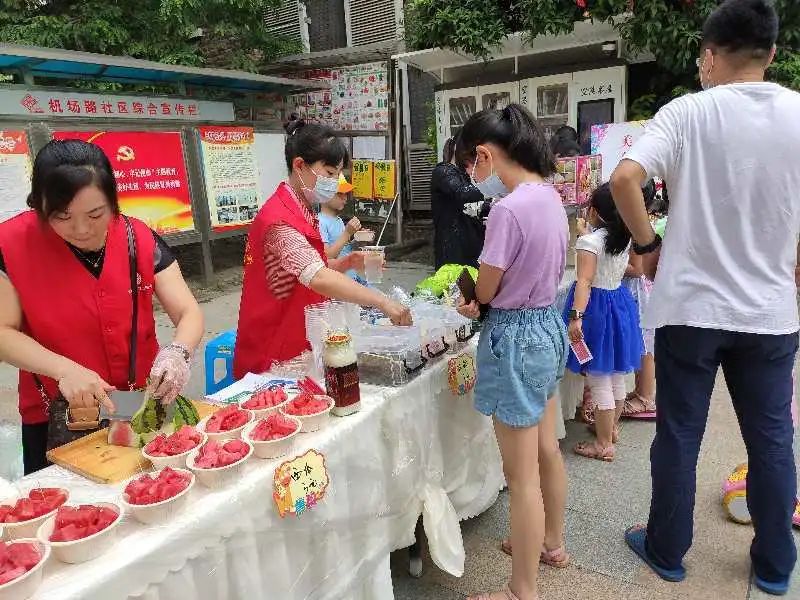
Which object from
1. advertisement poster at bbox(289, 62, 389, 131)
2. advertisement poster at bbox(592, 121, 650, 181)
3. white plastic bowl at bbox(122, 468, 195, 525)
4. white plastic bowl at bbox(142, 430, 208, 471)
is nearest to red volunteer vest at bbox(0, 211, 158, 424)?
white plastic bowl at bbox(142, 430, 208, 471)

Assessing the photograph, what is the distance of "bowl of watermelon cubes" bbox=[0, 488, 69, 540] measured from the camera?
4.06 ft

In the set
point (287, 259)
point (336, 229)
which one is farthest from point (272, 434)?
point (336, 229)

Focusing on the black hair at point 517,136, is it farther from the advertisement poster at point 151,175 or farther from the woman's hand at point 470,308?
the advertisement poster at point 151,175

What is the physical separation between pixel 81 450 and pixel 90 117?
5.90 m

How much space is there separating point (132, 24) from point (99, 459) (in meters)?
9.32

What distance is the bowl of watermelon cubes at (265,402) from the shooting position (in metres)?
1.76

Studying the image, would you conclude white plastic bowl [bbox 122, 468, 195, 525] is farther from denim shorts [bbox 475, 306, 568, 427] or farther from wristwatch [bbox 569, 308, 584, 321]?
wristwatch [bbox 569, 308, 584, 321]

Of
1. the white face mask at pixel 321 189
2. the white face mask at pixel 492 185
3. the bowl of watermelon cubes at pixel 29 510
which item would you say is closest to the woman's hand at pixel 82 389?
the bowl of watermelon cubes at pixel 29 510

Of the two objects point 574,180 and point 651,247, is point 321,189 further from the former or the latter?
point 574,180

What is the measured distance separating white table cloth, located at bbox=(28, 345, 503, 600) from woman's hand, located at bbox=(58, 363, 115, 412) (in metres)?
0.20

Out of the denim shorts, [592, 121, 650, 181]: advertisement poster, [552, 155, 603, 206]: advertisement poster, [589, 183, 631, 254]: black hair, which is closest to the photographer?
the denim shorts

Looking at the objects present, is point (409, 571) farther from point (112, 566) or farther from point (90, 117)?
point (90, 117)

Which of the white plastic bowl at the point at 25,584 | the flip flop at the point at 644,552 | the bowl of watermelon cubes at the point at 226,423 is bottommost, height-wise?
the flip flop at the point at 644,552

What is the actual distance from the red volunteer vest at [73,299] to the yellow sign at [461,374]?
3.80 ft
